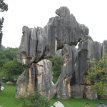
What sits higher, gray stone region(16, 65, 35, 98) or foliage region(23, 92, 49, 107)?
gray stone region(16, 65, 35, 98)

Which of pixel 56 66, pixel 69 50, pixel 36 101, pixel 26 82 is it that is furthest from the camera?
pixel 56 66

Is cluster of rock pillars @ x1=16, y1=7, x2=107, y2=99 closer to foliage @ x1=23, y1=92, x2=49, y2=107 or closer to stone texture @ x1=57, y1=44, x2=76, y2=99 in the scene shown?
stone texture @ x1=57, y1=44, x2=76, y2=99

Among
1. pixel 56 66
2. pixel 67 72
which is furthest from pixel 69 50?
pixel 56 66

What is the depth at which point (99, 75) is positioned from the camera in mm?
36875

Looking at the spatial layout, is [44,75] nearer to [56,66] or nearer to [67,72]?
[67,72]

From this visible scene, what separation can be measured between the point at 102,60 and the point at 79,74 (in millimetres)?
4180

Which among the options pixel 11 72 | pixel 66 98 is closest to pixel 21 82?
pixel 66 98

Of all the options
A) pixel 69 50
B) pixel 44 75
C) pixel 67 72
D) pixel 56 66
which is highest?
pixel 69 50

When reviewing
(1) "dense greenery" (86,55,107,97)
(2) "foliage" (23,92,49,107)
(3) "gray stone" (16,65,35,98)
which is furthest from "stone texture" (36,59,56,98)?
(2) "foliage" (23,92,49,107)

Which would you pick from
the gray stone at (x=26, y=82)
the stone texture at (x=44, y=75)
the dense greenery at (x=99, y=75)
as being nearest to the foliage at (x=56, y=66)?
the dense greenery at (x=99, y=75)

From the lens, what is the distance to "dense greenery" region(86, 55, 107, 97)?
3519 centimetres

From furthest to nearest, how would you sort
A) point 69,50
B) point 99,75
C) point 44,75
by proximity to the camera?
point 69,50, point 99,75, point 44,75

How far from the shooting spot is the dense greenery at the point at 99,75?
35188mm

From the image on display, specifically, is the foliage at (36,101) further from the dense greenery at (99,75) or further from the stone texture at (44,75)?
the dense greenery at (99,75)
